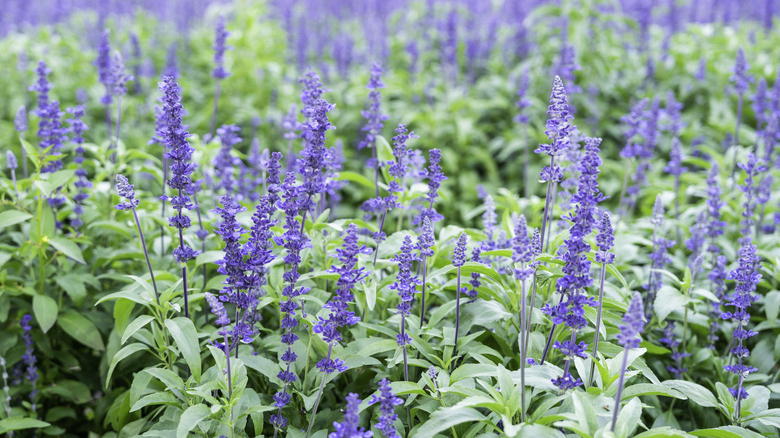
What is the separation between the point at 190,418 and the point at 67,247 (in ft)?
6.01

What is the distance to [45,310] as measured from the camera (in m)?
3.96

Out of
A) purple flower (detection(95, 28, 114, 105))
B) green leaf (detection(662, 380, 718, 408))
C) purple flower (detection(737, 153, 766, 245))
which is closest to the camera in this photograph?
green leaf (detection(662, 380, 718, 408))

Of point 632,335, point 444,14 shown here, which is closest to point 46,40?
point 444,14

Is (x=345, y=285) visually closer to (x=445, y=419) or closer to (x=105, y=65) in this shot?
(x=445, y=419)

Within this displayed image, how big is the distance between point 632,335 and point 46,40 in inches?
458

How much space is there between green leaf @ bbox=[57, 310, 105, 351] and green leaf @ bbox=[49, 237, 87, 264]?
1.51 ft

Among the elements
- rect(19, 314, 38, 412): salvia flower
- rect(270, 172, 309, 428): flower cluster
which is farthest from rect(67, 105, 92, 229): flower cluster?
rect(270, 172, 309, 428): flower cluster

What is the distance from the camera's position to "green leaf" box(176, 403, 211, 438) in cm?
263

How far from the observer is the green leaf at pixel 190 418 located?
8.63ft

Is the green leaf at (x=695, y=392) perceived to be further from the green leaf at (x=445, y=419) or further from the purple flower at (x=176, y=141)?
the purple flower at (x=176, y=141)

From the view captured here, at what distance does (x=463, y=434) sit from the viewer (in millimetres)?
3129

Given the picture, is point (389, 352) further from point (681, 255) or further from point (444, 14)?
point (444, 14)

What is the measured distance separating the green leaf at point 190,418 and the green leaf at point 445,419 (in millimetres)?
959

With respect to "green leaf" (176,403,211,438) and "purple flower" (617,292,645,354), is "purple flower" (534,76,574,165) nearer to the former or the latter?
"purple flower" (617,292,645,354)
